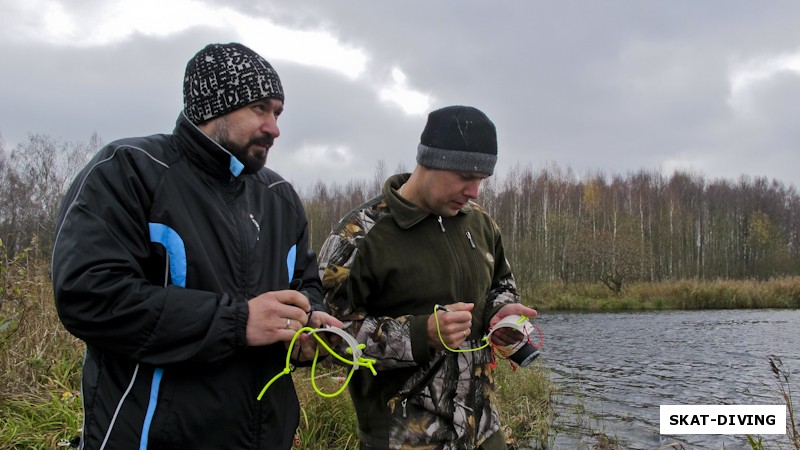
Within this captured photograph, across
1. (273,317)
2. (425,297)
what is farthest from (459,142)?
(273,317)

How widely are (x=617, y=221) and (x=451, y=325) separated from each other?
52705mm

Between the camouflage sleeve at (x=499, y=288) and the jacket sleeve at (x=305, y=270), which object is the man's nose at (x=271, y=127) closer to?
the jacket sleeve at (x=305, y=270)

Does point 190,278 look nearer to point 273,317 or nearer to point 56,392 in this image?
point 273,317

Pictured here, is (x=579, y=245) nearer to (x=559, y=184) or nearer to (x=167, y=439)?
(x=559, y=184)

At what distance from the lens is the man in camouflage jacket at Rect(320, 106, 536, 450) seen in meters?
2.54

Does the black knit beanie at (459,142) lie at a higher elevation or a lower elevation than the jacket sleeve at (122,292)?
higher

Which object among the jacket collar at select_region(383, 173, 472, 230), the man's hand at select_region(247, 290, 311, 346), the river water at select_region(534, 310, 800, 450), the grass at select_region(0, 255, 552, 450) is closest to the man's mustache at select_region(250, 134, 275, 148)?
the man's hand at select_region(247, 290, 311, 346)

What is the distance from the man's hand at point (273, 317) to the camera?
1826 millimetres

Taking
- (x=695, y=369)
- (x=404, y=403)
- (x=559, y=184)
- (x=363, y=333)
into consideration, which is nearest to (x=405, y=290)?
(x=363, y=333)

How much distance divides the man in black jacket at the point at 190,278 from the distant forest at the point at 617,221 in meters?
37.1

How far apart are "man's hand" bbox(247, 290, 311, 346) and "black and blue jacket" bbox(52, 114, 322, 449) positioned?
0.10ft

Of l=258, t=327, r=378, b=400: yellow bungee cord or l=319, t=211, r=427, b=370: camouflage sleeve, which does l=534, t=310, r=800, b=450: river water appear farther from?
l=258, t=327, r=378, b=400: yellow bungee cord

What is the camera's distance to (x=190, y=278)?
6.20 feet

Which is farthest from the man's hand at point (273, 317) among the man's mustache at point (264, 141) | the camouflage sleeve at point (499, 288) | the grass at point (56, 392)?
the grass at point (56, 392)
